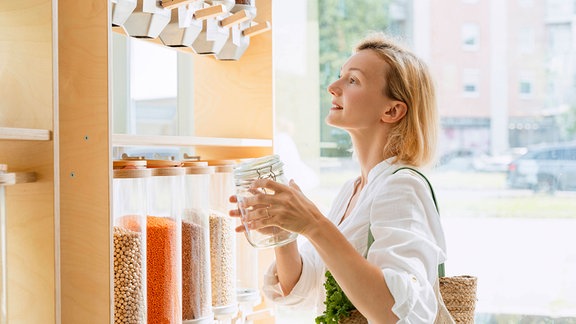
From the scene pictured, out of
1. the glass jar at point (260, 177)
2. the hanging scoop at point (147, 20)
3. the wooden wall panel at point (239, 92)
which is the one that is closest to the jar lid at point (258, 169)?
the glass jar at point (260, 177)

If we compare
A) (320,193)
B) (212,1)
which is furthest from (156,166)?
(320,193)

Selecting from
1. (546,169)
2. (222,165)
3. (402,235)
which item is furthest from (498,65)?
(402,235)

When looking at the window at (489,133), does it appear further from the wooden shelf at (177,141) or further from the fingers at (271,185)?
the fingers at (271,185)

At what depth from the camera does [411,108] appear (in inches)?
64.9

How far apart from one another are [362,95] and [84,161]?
2.14 ft

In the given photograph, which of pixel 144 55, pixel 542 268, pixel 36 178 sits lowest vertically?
pixel 542 268

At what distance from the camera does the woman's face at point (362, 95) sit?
165 centimetres

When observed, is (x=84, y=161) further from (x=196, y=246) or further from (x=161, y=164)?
(x=196, y=246)

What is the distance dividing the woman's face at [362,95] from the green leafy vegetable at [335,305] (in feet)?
1.22

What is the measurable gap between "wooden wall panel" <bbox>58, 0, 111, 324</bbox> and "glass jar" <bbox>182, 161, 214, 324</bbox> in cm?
30

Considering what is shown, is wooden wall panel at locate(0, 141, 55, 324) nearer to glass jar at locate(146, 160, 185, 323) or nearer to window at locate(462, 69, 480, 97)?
glass jar at locate(146, 160, 185, 323)

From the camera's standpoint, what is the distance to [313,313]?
278 centimetres

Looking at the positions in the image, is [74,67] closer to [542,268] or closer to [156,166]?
[156,166]

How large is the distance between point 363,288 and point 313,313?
4.85 feet
